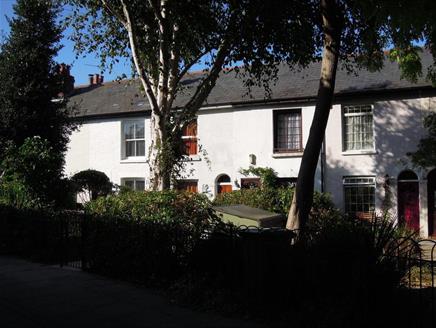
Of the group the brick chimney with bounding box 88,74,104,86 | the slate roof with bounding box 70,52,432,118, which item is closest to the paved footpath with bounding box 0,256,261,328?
the slate roof with bounding box 70,52,432,118

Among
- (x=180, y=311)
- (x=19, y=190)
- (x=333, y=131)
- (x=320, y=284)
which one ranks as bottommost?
(x=180, y=311)

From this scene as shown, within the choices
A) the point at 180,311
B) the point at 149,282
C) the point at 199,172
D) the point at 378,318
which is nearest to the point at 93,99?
the point at 199,172

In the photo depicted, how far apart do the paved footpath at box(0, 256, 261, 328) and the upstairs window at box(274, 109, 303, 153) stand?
43.8 feet

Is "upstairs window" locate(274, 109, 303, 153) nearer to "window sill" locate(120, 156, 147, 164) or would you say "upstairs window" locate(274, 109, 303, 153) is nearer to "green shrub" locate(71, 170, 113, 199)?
"window sill" locate(120, 156, 147, 164)

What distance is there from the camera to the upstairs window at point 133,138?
2547cm

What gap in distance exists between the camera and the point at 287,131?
73.0 feet

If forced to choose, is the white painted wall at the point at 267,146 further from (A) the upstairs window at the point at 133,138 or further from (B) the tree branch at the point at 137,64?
(B) the tree branch at the point at 137,64

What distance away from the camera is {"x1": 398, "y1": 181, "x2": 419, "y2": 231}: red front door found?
19.8 m

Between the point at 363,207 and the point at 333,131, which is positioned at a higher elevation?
the point at 333,131

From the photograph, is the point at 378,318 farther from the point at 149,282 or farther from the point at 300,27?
the point at 300,27

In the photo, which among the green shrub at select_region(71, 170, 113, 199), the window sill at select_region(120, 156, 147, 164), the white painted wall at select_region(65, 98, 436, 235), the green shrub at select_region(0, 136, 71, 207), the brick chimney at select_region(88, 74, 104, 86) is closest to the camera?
A: the green shrub at select_region(0, 136, 71, 207)

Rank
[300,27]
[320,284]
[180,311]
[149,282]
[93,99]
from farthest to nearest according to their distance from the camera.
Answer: [93,99] → [300,27] → [149,282] → [180,311] → [320,284]

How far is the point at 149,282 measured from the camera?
916 cm

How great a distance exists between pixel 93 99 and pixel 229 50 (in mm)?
17581
